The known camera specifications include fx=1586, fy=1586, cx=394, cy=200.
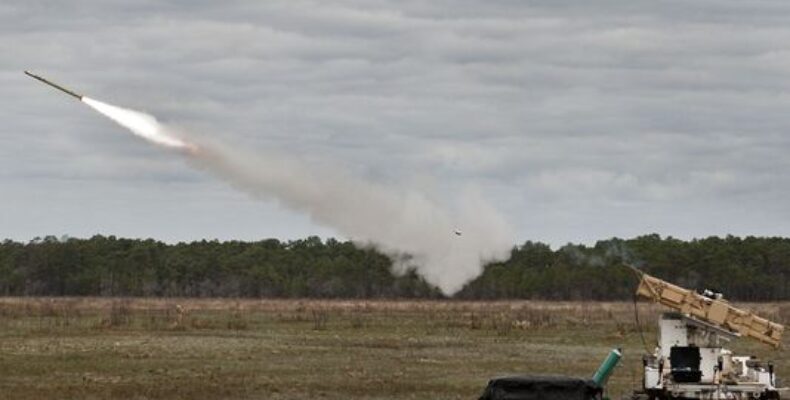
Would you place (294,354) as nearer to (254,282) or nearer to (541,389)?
(541,389)

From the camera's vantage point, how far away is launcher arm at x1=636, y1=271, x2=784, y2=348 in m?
40.8

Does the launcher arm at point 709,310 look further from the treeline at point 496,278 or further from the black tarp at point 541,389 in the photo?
the treeline at point 496,278

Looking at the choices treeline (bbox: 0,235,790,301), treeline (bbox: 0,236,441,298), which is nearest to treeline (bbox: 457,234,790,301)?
treeline (bbox: 0,235,790,301)

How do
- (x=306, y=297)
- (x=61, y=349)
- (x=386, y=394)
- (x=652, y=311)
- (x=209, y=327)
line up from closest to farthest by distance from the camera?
(x=386, y=394)
(x=61, y=349)
(x=209, y=327)
(x=652, y=311)
(x=306, y=297)

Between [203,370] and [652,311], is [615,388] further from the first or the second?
[652,311]

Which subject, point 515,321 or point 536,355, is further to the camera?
point 515,321

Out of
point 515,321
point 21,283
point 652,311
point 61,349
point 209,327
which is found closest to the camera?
point 61,349

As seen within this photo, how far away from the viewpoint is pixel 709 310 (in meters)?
40.8

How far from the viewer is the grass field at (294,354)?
43.6 meters

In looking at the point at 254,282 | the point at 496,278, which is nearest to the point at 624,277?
the point at 496,278

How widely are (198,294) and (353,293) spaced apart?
18.9 meters

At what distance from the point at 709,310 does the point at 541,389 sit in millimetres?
15931

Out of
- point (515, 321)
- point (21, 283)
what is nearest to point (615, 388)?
point (515, 321)

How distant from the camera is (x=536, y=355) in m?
58.7
